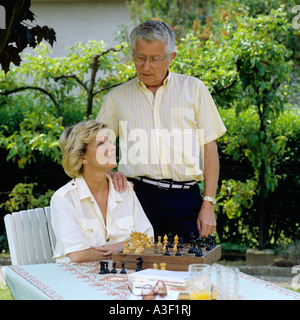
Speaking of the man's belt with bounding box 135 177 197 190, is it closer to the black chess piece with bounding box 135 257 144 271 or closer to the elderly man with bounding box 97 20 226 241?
the elderly man with bounding box 97 20 226 241

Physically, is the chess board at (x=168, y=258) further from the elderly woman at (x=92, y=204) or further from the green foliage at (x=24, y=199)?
the green foliage at (x=24, y=199)

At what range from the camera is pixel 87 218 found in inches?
118

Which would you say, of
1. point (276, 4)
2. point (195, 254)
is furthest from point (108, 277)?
point (276, 4)

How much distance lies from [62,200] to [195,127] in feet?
3.02

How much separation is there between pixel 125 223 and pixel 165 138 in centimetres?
56

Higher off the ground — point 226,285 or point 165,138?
point 165,138

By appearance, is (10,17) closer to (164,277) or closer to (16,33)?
(16,33)

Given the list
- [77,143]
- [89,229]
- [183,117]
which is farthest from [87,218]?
[183,117]

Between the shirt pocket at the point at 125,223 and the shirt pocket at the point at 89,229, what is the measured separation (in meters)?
0.13

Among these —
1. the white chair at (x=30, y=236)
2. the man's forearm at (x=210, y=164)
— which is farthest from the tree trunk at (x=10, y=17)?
the man's forearm at (x=210, y=164)

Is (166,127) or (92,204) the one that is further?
(166,127)

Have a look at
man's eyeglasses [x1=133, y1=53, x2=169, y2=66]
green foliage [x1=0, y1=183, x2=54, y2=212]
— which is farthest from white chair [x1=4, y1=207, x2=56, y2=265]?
green foliage [x1=0, y1=183, x2=54, y2=212]

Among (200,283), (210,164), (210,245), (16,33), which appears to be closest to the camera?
(200,283)

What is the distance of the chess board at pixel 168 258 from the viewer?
2.41 meters
